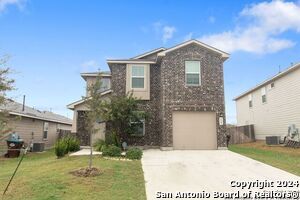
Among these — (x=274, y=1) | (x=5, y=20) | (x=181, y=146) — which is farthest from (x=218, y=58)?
(x=5, y=20)

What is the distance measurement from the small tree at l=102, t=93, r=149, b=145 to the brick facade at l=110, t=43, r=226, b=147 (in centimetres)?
143

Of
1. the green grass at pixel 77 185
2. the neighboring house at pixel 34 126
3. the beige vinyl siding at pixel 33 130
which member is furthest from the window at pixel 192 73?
the beige vinyl siding at pixel 33 130

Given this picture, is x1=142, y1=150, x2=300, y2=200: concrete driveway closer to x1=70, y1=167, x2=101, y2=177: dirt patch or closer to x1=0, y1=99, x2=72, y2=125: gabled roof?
x1=70, y1=167, x2=101, y2=177: dirt patch

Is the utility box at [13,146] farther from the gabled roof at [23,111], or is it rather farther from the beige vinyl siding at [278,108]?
the beige vinyl siding at [278,108]

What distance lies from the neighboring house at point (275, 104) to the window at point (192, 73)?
6.84 m

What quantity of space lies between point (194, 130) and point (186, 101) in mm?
1952

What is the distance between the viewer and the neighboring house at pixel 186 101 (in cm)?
1716

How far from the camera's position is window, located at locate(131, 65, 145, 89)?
1910 cm

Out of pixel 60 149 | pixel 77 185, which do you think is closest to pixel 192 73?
pixel 60 149

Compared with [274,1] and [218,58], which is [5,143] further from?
[274,1]

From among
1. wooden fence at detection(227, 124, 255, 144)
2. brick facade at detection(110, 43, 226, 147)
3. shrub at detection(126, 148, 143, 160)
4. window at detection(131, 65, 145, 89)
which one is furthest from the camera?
wooden fence at detection(227, 124, 255, 144)

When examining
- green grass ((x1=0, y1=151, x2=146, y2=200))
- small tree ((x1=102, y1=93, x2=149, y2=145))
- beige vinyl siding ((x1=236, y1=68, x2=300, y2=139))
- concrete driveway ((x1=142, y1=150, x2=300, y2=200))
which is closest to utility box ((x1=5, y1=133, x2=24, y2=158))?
small tree ((x1=102, y1=93, x2=149, y2=145))

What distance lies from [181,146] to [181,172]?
22.7ft

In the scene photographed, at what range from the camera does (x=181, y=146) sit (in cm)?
1706
